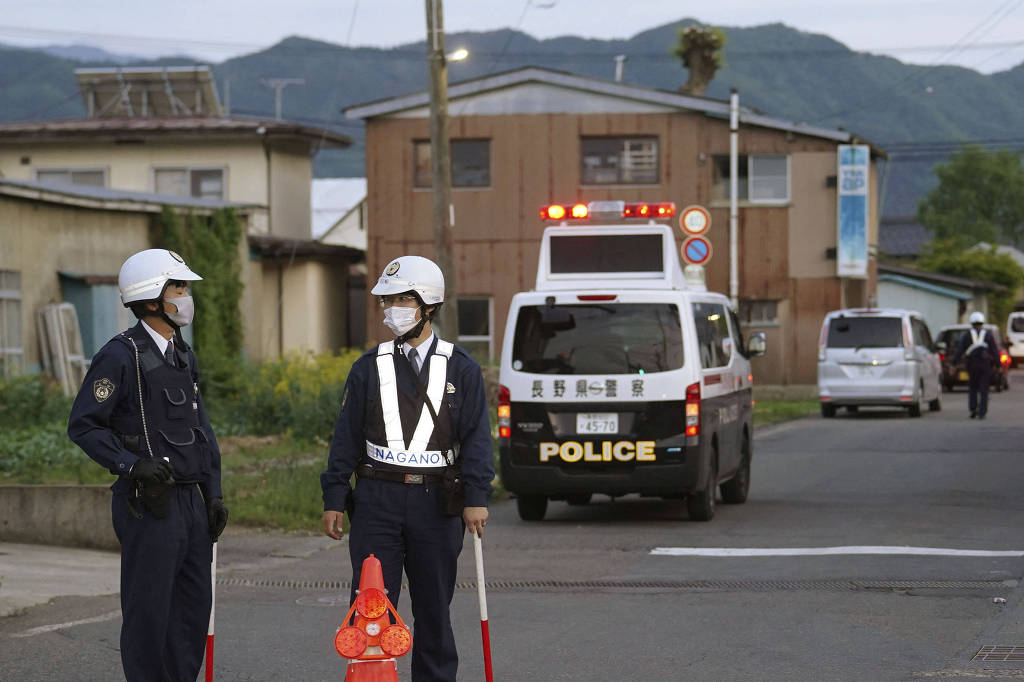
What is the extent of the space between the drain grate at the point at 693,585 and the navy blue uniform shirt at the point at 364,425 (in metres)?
4.15

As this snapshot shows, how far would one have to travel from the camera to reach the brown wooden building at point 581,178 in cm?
3656

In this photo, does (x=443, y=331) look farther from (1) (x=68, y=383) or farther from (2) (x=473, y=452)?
(2) (x=473, y=452)

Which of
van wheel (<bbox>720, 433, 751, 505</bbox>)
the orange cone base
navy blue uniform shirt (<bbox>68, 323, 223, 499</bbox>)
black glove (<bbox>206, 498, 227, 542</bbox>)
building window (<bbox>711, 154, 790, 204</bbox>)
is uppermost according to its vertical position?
building window (<bbox>711, 154, 790, 204</bbox>)

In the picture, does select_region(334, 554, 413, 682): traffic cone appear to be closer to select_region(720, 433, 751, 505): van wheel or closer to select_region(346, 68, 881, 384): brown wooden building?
select_region(720, 433, 751, 505): van wheel

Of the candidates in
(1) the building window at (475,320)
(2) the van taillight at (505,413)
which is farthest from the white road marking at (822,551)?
(1) the building window at (475,320)

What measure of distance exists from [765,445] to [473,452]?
56.1 ft

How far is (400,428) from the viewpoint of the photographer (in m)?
6.16

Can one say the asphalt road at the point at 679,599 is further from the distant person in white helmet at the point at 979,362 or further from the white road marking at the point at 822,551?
the distant person in white helmet at the point at 979,362

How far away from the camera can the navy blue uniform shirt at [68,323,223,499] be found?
5.76 m

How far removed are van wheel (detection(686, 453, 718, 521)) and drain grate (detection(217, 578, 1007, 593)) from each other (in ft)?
10.0

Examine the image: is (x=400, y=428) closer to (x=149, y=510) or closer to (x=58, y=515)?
(x=149, y=510)

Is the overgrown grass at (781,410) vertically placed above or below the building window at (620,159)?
below

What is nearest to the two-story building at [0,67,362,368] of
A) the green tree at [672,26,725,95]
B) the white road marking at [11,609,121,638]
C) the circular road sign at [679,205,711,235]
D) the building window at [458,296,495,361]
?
the building window at [458,296,495,361]

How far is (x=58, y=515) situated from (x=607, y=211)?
5.94 meters
